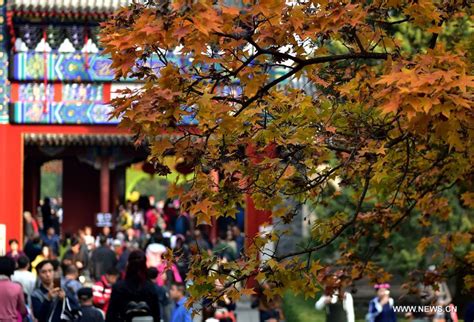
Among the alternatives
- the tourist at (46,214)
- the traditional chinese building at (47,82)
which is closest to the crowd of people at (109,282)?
the traditional chinese building at (47,82)

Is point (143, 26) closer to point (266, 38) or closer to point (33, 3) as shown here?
point (266, 38)

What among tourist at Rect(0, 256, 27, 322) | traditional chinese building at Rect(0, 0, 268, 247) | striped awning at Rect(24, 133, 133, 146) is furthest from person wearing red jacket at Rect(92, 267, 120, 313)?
striped awning at Rect(24, 133, 133, 146)

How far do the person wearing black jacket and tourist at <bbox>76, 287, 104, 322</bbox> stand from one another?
1307mm

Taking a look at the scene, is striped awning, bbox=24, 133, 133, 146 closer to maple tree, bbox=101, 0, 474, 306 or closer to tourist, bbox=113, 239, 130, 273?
tourist, bbox=113, 239, 130, 273

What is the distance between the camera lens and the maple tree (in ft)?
29.5

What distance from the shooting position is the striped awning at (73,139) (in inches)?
1395

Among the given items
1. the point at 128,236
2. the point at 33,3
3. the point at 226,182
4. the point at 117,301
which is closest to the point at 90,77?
the point at 33,3

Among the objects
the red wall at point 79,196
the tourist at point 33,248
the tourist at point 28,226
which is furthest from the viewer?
the red wall at point 79,196

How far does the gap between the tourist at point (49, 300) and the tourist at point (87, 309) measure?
0.32 m

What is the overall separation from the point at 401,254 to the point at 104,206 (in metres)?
10.6

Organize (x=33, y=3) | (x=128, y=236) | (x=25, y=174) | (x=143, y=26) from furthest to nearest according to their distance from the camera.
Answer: (x=25, y=174)
(x=33, y=3)
(x=128, y=236)
(x=143, y=26)

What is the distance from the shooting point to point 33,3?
114ft

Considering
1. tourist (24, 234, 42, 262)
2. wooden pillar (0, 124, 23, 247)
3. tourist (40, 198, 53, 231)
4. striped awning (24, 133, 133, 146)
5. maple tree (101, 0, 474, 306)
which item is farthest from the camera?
tourist (40, 198, 53, 231)

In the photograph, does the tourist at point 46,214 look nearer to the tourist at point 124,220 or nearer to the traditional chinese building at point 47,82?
the tourist at point 124,220
